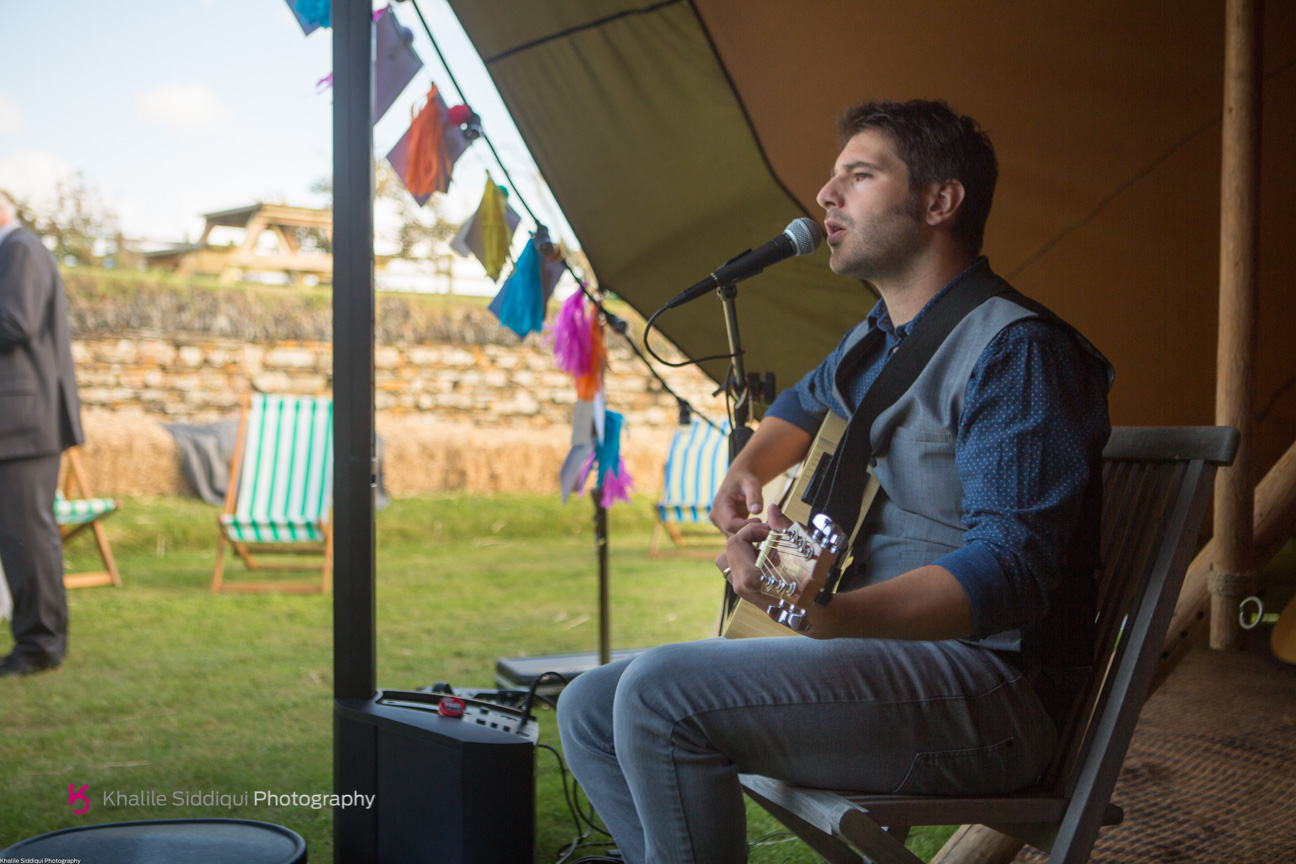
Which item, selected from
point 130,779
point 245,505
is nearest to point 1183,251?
point 130,779

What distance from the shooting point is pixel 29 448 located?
3.41m

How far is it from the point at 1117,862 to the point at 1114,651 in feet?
3.02

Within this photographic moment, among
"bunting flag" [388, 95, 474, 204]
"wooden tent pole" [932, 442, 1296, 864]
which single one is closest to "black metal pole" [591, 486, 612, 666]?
"bunting flag" [388, 95, 474, 204]

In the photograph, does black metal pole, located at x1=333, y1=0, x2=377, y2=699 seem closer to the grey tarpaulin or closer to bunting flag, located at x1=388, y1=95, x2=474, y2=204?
bunting flag, located at x1=388, y1=95, x2=474, y2=204

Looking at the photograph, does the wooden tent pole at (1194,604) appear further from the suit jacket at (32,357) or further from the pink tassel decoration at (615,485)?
the suit jacket at (32,357)

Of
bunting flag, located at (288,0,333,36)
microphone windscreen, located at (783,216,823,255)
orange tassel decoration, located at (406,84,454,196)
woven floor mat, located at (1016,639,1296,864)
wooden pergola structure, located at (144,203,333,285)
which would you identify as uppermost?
wooden pergola structure, located at (144,203,333,285)

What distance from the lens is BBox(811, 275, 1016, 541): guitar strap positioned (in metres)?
1.37

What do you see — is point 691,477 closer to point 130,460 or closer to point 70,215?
point 130,460

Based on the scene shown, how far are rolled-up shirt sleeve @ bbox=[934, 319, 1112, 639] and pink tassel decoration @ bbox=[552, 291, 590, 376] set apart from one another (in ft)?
6.26

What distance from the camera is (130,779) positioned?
250cm

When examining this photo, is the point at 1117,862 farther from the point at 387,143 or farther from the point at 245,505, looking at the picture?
the point at 245,505

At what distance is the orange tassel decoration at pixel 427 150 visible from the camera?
248cm

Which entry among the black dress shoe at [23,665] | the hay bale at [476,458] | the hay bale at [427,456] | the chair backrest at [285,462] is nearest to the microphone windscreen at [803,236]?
the black dress shoe at [23,665]

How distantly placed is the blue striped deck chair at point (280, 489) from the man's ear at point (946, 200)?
13.5ft
